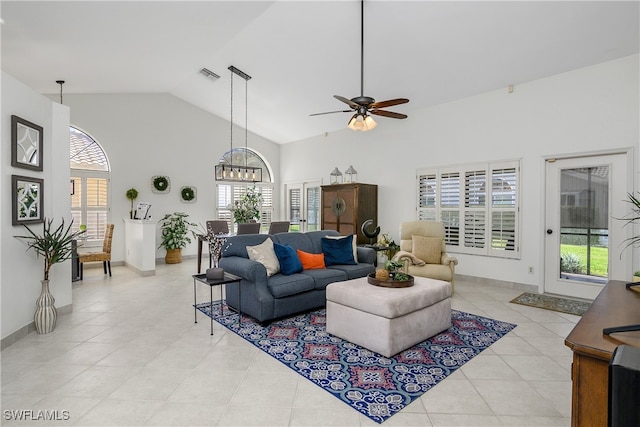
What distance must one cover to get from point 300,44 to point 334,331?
13.1ft

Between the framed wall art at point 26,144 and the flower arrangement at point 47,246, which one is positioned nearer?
the framed wall art at point 26,144

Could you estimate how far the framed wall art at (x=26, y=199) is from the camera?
3133mm

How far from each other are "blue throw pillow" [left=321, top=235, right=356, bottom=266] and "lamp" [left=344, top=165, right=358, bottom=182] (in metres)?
2.64

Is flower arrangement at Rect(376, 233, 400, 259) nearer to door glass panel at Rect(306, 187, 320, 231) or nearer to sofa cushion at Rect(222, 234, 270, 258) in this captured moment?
door glass panel at Rect(306, 187, 320, 231)

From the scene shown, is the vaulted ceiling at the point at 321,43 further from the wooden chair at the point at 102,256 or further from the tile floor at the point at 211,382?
the tile floor at the point at 211,382

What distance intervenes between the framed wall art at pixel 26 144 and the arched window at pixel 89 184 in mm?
3964

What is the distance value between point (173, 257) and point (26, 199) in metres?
4.52

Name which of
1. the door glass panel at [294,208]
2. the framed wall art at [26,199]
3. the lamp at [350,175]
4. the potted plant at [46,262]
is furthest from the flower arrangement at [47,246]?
the door glass panel at [294,208]

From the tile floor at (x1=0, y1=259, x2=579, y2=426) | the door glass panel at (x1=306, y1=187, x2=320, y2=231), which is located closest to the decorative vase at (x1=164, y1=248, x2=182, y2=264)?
the door glass panel at (x1=306, y1=187, x2=320, y2=231)

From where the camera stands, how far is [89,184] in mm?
7070

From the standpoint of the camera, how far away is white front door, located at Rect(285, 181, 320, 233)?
28.0 ft

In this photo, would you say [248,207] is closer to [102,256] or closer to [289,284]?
[102,256]

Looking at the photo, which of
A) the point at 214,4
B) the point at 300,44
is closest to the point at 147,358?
the point at 214,4

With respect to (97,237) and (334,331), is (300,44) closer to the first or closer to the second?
(334,331)
